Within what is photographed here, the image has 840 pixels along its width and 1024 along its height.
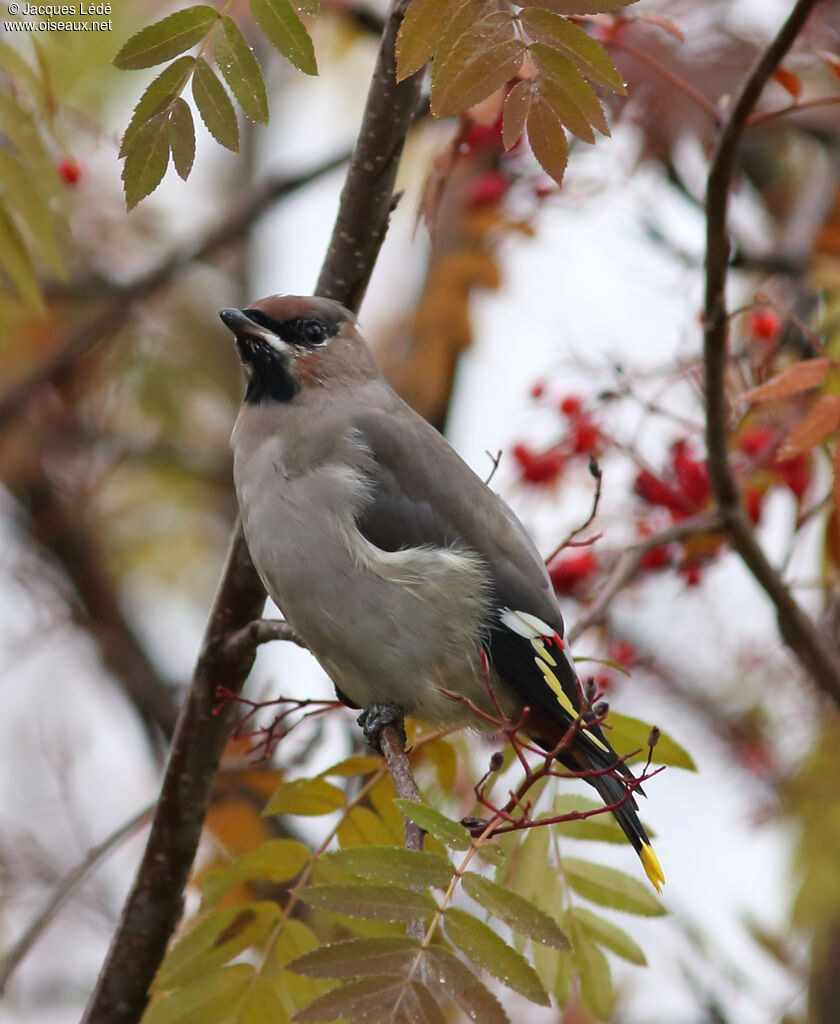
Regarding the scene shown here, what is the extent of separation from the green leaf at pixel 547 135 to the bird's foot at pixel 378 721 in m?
1.53

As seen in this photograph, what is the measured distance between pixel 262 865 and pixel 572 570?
1.76 meters

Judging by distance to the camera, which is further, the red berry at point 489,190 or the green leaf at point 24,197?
the red berry at point 489,190

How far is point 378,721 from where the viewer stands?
3.43 m

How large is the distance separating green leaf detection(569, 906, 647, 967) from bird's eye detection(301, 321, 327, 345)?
181 centimetres

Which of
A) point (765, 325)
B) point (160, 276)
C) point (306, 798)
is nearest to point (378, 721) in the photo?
point (306, 798)

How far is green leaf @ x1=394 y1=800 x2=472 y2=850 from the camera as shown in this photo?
7.48ft

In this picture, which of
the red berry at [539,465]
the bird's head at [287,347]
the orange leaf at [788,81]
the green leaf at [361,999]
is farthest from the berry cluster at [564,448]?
the green leaf at [361,999]

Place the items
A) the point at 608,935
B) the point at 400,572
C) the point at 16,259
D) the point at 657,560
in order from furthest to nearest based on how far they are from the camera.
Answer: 1. the point at 657,560
2. the point at 400,572
3. the point at 608,935
4. the point at 16,259

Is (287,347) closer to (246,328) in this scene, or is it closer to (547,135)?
(246,328)

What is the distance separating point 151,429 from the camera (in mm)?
7051

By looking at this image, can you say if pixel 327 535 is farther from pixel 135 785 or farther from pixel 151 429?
pixel 135 785

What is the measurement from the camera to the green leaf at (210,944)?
3051 millimetres

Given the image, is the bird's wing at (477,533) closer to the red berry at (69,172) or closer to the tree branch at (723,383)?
the tree branch at (723,383)

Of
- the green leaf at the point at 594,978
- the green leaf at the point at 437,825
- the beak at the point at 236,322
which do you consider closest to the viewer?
the green leaf at the point at 437,825
